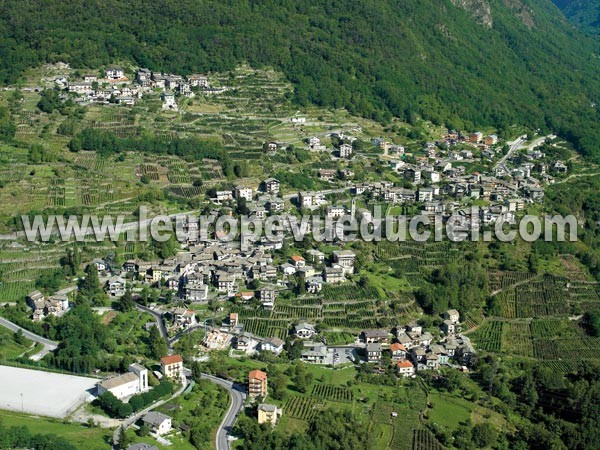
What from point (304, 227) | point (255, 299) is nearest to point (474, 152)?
point (304, 227)

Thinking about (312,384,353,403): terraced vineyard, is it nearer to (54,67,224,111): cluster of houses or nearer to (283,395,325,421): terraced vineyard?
(283,395,325,421): terraced vineyard

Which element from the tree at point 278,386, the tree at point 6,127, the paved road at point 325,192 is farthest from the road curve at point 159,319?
the tree at point 6,127

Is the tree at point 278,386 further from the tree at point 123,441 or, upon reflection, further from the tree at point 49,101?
the tree at point 49,101

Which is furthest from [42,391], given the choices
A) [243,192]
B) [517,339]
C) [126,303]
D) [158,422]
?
[517,339]

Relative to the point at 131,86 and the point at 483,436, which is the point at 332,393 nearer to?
the point at 483,436

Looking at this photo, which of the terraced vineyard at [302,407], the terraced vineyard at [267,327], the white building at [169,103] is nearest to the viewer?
the terraced vineyard at [302,407]
